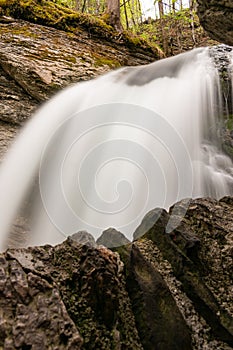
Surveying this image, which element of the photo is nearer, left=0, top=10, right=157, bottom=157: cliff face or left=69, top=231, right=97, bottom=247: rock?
left=69, top=231, right=97, bottom=247: rock

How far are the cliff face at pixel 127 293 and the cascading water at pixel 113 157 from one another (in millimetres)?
1390

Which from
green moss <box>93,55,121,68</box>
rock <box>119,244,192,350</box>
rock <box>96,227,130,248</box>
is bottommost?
rock <box>119,244,192,350</box>

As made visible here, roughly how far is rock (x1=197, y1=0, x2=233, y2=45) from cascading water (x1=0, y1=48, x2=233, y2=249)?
4.89ft

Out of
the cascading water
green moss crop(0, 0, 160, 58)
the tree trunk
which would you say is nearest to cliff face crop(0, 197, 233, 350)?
the cascading water

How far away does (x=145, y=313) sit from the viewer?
5.26ft

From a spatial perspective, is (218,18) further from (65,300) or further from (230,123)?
(65,300)

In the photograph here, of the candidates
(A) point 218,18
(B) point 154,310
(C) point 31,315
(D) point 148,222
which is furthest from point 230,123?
(C) point 31,315

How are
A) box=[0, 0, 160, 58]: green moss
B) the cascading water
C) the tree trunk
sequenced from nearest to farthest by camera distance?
the cascading water → box=[0, 0, 160, 58]: green moss → the tree trunk

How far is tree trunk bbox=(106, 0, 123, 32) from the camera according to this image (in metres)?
8.52

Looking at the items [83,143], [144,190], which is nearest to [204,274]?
[144,190]

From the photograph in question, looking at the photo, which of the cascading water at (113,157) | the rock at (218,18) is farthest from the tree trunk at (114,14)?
the rock at (218,18)

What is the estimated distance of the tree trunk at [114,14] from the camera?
8.52 metres

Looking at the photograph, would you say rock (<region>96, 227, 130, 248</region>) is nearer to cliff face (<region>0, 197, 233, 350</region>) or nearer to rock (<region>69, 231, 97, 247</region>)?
cliff face (<region>0, 197, 233, 350</region>)

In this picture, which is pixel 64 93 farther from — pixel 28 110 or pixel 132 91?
pixel 132 91
